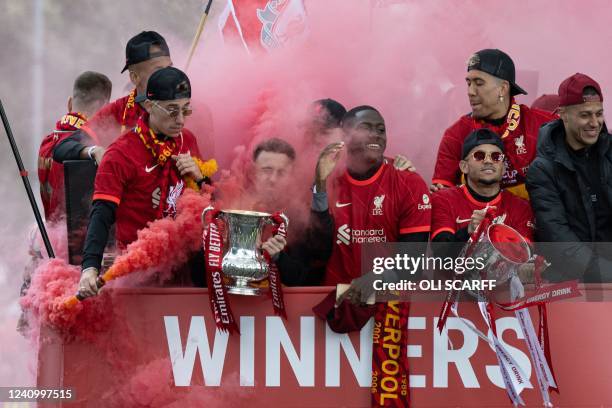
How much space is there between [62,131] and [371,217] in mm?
2439

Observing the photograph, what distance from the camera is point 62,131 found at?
735 cm

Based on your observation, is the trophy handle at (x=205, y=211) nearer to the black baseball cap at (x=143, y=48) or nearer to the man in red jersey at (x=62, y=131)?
the man in red jersey at (x=62, y=131)

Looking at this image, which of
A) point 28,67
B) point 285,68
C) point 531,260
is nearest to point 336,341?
point 531,260

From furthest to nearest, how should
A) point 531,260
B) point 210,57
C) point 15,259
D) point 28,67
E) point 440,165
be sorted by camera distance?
point 28,67 → point 210,57 → point 15,259 → point 440,165 → point 531,260

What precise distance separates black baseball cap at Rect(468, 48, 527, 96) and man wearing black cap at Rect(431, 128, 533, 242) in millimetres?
720

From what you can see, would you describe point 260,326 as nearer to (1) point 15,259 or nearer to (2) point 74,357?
(2) point 74,357

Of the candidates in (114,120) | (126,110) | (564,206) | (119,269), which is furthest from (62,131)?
(564,206)

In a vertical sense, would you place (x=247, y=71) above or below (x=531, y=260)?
above

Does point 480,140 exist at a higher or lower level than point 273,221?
higher

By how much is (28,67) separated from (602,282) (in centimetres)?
683

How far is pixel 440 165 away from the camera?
6809 millimetres

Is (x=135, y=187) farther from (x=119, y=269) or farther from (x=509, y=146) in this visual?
(x=509, y=146)

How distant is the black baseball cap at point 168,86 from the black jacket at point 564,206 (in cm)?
197

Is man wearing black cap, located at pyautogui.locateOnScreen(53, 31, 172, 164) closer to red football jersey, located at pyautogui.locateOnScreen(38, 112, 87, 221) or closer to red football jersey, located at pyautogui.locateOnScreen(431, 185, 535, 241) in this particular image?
red football jersey, located at pyautogui.locateOnScreen(38, 112, 87, 221)
